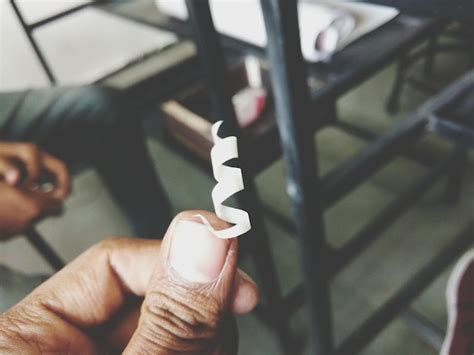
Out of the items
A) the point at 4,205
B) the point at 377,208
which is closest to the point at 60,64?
the point at 4,205

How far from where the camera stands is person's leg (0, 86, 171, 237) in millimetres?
1146

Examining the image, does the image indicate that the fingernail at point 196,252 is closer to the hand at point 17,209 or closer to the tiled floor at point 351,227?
the hand at point 17,209

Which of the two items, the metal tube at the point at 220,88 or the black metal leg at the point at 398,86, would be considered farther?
the black metal leg at the point at 398,86

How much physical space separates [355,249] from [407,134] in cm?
34

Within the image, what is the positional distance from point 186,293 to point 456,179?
135 cm

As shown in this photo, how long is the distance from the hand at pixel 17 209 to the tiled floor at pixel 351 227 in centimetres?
69

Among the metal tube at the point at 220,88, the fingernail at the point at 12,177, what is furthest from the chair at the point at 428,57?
the fingernail at the point at 12,177

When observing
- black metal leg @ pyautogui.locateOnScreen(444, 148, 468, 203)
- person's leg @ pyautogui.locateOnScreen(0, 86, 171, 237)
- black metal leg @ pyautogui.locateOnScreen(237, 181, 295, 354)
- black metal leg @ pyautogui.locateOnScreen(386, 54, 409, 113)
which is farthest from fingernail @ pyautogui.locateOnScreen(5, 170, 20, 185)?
black metal leg @ pyautogui.locateOnScreen(386, 54, 409, 113)

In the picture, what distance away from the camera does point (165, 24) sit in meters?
1.10

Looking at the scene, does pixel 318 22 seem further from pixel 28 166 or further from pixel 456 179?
pixel 456 179

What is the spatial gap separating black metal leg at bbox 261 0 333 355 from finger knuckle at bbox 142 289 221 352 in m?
0.29

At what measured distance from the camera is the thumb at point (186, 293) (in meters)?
0.34

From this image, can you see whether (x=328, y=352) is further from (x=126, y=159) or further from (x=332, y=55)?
(x=126, y=159)

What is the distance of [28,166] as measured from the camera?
97cm
